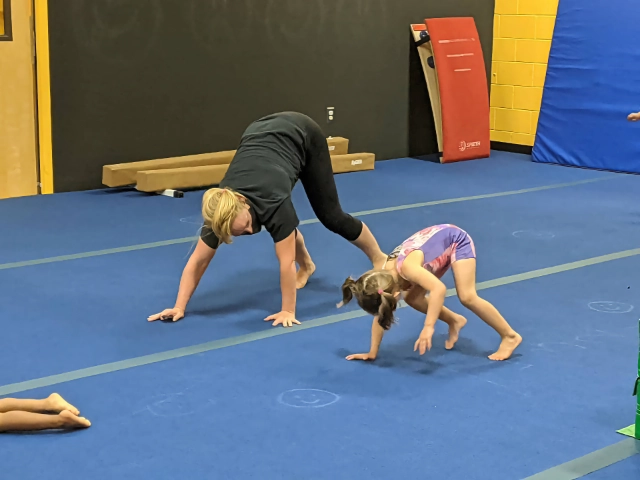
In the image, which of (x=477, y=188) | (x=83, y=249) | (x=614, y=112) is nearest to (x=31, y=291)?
(x=83, y=249)

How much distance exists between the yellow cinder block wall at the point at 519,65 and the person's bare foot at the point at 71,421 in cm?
745

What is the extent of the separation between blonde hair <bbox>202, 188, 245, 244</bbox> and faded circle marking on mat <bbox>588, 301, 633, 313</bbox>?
6.28 feet

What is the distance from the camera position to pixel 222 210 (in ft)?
13.2

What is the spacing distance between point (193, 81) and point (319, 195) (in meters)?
3.60

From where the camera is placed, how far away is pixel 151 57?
783cm

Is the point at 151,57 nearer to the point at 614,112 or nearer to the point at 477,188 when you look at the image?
the point at 477,188

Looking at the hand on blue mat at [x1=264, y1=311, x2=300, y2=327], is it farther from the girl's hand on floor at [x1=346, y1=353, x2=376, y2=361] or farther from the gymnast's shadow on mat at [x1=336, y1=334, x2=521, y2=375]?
the girl's hand on floor at [x1=346, y1=353, x2=376, y2=361]

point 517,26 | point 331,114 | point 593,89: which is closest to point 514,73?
point 517,26

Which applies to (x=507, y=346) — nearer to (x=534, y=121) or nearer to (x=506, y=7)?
(x=534, y=121)

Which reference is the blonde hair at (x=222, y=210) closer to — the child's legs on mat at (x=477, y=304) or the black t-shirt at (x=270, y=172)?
the black t-shirt at (x=270, y=172)

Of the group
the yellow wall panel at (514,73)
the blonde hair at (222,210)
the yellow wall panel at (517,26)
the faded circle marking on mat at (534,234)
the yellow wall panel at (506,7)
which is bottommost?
the faded circle marking on mat at (534,234)

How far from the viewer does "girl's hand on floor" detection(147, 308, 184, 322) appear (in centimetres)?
449

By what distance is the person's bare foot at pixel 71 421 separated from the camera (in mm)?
3221

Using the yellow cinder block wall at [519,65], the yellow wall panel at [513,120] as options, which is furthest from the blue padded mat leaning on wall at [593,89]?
the yellow wall panel at [513,120]
